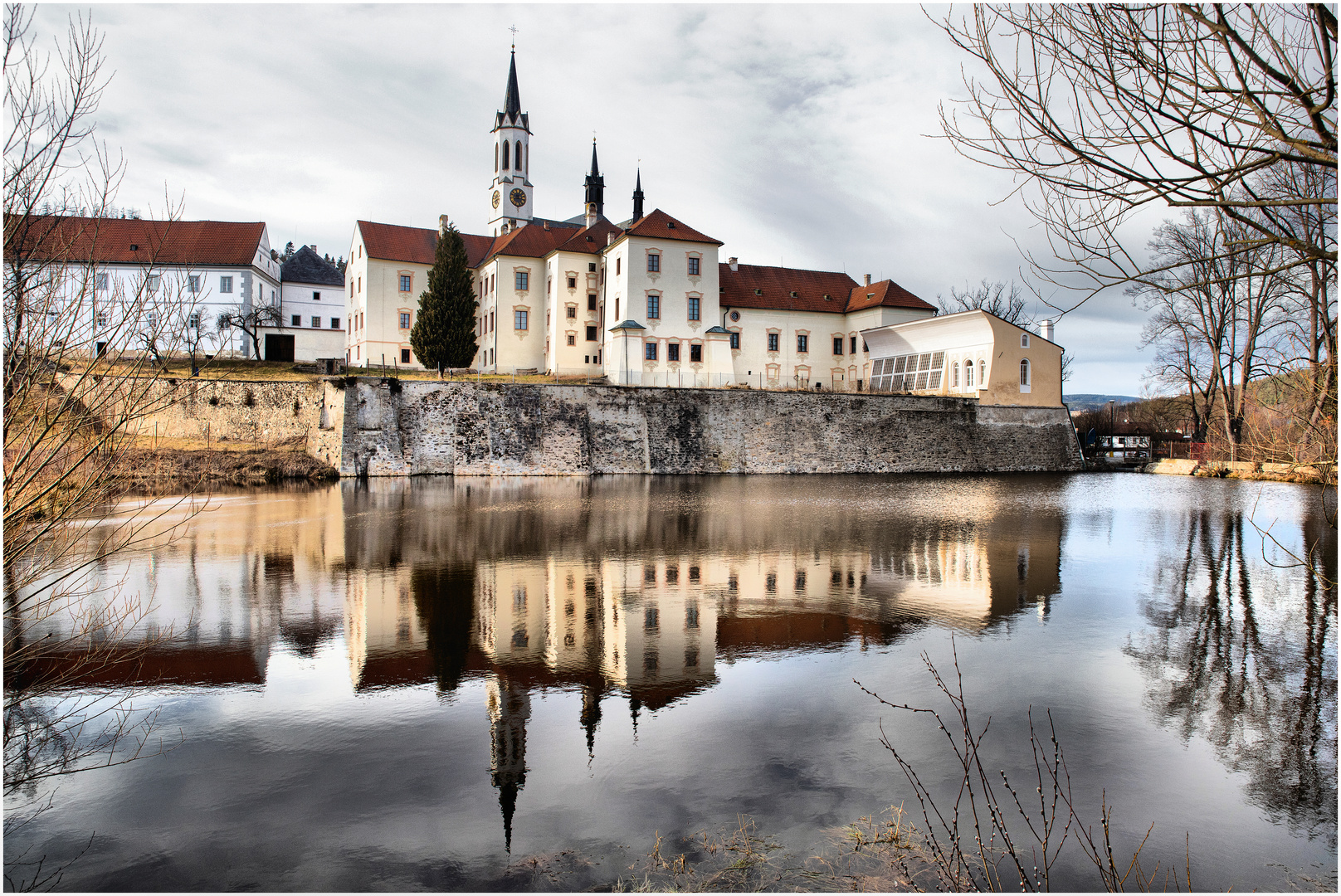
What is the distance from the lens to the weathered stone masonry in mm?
32125

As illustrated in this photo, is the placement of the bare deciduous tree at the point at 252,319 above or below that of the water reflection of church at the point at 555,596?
above

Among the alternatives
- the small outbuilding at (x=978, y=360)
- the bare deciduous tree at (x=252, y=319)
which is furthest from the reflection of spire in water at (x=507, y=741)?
the bare deciduous tree at (x=252, y=319)

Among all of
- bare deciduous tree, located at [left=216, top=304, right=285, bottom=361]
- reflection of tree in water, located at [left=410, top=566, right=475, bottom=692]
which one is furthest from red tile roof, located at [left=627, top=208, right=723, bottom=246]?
reflection of tree in water, located at [left=410, top=566, right=475, bottom=692]

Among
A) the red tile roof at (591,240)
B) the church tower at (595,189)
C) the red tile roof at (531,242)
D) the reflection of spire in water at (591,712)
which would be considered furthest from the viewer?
the church tower at (595,189)

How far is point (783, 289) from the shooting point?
4859 centimetres

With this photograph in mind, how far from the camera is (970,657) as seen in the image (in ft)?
28.0

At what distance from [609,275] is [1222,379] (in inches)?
1140

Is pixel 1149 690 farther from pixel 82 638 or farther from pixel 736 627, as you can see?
pixel 82 638

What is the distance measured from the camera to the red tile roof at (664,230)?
41.5 meters

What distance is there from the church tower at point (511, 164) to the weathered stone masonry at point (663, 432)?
30412 millimetres

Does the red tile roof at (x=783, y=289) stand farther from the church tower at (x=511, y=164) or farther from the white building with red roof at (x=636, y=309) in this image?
the church tower at (x=511, y=164)

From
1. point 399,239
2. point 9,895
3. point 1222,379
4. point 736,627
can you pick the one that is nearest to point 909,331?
point 1222,379

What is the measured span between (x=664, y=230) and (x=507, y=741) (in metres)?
38.1

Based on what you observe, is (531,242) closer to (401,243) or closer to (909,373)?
(401,243)
